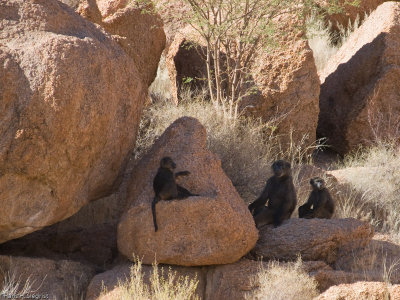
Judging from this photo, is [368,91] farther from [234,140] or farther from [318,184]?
[318,184]

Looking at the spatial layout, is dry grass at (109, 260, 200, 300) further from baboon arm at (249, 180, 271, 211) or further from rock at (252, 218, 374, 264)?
baboon arm at (249, 180, 271, 211)

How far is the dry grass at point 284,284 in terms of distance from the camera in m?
6.91

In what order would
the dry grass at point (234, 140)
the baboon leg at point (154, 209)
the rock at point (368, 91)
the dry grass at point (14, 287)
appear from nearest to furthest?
1. the dry grass at point (14, 287)
2. the baboon leg at point (154, 209)
3. the dry grass at point (234, 140)
4. the rock at point (368, 91)

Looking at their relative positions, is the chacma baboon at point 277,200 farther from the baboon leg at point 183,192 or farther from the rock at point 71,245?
the rock at point 71,245

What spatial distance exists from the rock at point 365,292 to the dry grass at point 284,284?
0.26 meters

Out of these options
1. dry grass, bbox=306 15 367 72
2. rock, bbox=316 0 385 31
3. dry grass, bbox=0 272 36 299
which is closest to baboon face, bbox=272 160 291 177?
dry grass, bbox=0 272 36 299

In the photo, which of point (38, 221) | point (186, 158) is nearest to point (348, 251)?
point (186, 158)

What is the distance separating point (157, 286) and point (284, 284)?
119 centimetres

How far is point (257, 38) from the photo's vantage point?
37.6 feet

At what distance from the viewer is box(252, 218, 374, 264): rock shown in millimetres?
7637

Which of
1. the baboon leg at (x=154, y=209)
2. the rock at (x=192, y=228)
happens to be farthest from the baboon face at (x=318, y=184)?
the baboon leg at (x=154, y=209)

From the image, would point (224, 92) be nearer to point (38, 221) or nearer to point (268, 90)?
point (268, 90)

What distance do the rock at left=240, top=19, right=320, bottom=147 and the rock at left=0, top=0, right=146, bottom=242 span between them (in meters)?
4.39

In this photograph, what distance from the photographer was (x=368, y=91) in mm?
12461
